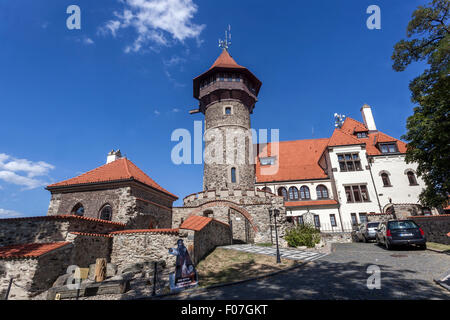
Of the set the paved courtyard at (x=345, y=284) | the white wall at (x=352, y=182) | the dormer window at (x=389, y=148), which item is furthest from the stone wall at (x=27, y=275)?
the dormer window at (x=389, y=148)

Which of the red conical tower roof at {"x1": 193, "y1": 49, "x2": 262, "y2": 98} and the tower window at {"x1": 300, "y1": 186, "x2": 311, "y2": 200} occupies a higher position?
the red conical tower roof at {"x1": 193, "y1": 49, "x2": 262, "y2": 98}

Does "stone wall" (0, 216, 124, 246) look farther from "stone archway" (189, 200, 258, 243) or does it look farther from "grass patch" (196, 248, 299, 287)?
"stone archway" (189, 200, 258, 243)

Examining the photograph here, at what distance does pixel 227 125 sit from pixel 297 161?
10.7 metres

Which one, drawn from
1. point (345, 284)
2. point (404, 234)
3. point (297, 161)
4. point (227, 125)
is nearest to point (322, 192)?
point (297, 161)

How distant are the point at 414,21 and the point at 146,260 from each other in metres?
22.6

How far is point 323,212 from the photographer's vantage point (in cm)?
2305

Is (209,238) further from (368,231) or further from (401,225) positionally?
(368,231)

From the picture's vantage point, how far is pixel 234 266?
9.48 m

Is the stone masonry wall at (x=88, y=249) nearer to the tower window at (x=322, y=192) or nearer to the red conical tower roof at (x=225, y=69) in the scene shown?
the red conical tower roof at (x=225, y=69)

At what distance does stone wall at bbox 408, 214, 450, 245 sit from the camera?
41.0ft

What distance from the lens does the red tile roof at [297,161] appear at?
25.7 metres

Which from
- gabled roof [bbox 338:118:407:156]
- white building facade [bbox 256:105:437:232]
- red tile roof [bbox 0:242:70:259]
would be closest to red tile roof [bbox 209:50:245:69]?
white building facade [bbox 256:105:437:232]

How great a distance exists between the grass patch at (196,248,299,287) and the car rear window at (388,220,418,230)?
20.5 ft
